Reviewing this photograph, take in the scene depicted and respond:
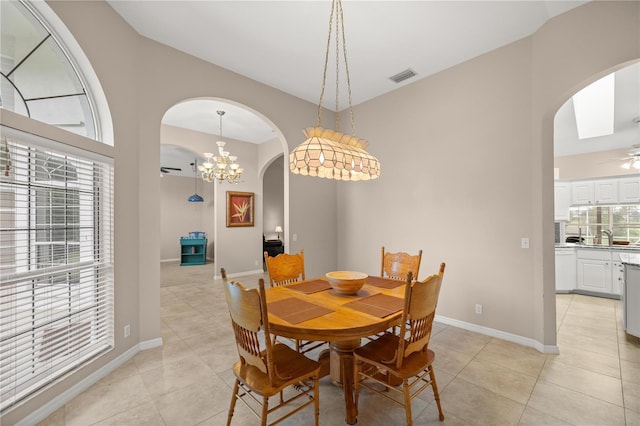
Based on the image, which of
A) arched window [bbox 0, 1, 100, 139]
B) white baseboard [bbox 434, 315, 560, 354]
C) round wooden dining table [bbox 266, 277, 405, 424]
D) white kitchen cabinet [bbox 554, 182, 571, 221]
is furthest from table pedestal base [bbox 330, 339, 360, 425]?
white kitchen cabinet [bbox 554, 182, 571, 221]

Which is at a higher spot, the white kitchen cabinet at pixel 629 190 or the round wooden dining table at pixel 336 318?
the white kitchen cabinet at pixel 629 190

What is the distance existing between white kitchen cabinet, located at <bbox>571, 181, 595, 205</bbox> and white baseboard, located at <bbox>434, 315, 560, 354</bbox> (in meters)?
4.10

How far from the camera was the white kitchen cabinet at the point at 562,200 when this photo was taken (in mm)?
5461

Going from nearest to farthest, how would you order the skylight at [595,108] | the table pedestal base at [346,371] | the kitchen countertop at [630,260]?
1. the table pedestal base at [346,371]
2. the kitchen countertop at [630,260]
3. the skylight at [595,108]

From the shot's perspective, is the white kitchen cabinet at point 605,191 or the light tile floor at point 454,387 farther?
the white kitchen cabinet at point 605,191

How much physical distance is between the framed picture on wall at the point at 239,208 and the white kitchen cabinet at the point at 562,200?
656 cm

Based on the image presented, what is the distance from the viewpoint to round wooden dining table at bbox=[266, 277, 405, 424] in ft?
5.27

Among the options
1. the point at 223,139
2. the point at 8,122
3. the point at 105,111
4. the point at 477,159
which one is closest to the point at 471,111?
the point at 477,159

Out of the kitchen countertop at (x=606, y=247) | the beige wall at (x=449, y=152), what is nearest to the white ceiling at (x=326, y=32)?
the beige wall at (x=449, y=152)

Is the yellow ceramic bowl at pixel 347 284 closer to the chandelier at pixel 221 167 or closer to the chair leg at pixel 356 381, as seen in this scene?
the chair leg at pixel 356 381

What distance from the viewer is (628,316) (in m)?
3.05

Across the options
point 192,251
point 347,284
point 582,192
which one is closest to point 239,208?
point 192,251

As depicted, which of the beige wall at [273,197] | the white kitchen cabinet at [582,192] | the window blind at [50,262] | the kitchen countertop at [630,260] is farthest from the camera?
the beige wall at [273,197]

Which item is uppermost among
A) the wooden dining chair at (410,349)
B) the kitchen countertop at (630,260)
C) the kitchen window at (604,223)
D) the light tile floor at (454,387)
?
the kitchen window at (604,223)
